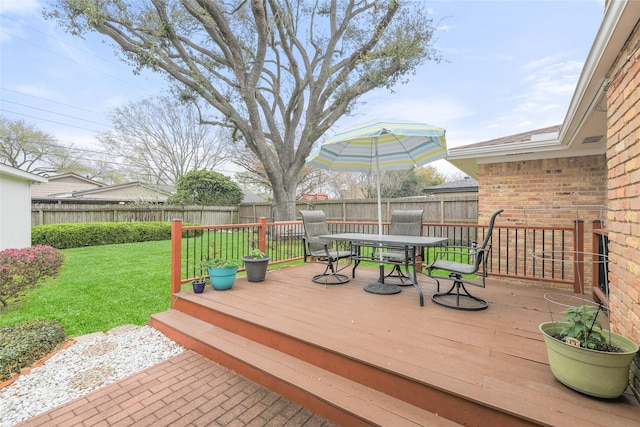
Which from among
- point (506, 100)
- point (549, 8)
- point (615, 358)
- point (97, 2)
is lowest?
point (615, 358)

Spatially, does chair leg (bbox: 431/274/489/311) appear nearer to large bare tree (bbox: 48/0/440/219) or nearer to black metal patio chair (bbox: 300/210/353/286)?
black metal patio chair (bbox: 300/210/353/286)

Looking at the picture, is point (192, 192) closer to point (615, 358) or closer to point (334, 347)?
point (334, 347)

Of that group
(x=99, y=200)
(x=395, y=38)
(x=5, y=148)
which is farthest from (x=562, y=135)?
(x=5, y=148)

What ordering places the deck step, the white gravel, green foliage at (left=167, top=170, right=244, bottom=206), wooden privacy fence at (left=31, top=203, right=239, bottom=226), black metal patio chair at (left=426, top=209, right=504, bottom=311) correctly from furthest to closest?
1. green foliage at (left=167, top=170, right=244, bottom=206)
2. wooden privacy fence at (left=31, top=203, right=239, bottom=226)
3. black metal patio chair at (left=426, top=209, right=504, bottom=311)
4. the white gravel
5. the deck step

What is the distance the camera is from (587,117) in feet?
9.29

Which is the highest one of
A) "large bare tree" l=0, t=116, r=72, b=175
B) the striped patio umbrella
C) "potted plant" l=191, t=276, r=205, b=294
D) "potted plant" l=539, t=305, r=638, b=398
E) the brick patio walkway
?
"large bare tree" l=0, t=116, r=72, b=175

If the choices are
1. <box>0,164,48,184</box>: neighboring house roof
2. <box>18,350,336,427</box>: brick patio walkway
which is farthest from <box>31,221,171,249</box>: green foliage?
<box>18,350,336,427</box>: brick patio walkway

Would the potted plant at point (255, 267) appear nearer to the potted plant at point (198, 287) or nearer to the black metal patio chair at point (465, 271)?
the potted plant at point (198, 287)

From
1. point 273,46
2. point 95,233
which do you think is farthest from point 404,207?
point 95,233

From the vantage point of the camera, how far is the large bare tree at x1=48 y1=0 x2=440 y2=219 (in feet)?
28.3

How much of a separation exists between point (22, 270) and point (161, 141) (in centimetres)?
1726

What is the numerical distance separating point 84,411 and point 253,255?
8.63 feet

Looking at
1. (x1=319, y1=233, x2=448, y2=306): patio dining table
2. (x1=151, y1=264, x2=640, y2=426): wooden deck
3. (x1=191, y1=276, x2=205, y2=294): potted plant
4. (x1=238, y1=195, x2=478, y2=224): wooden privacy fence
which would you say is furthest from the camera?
(x1=238, y1=195, x2=478, y2=224): wooden privacy fence

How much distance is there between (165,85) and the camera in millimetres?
11484
